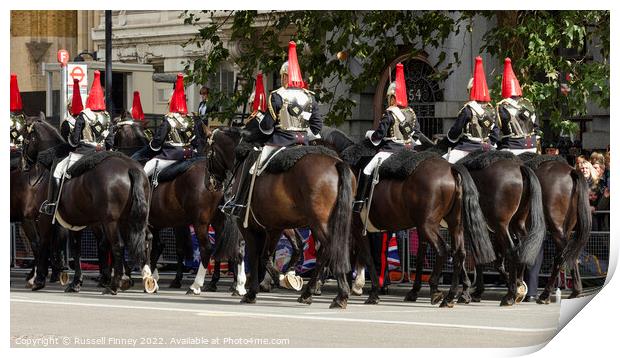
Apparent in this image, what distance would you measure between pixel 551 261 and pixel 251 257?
12.9 feet

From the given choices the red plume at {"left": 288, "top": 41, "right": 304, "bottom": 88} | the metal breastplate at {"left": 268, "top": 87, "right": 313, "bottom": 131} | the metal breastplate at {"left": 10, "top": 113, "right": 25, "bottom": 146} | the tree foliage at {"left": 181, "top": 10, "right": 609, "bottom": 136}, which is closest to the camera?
the red plume at {"left": 288, "top": 41, "right": 304, "bottom": 88}

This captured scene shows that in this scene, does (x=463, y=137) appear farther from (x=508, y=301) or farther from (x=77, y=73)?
(x=77, y=73)

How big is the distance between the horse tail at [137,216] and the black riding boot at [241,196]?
1.71m

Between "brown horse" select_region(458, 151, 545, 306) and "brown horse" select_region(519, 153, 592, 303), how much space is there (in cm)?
27

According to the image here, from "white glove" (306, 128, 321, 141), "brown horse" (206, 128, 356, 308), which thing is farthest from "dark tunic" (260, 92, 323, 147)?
"brown horse" (206, 128, 356, 308)

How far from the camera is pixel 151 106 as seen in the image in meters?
22.8

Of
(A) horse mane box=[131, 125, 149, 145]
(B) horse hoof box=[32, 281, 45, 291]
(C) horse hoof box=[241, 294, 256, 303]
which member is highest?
(A) horse mane box=[131, 125, 149, 145]

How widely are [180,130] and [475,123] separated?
13.7 ft

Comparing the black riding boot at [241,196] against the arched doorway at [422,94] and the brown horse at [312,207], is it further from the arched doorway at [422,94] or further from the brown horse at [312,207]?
the arched doorway at [422,94]

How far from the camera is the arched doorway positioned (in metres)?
22.7

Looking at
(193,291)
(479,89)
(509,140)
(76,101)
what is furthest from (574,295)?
(76,101)

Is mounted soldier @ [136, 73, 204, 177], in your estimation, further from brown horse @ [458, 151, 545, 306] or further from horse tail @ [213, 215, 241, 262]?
brown horse @ [458, 151, 545, 306]

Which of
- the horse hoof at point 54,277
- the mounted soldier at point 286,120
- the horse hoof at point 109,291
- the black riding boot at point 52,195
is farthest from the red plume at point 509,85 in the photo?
the horse hoof at point 54,277

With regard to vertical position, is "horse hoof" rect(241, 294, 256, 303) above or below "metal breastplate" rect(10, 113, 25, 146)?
below
